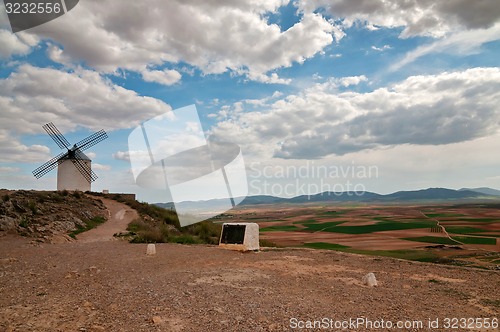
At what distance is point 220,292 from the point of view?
319 inches

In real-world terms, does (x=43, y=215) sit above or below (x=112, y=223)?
above

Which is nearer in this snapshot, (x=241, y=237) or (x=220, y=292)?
(x=220, y=292)

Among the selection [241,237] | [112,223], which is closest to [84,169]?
[112,223]

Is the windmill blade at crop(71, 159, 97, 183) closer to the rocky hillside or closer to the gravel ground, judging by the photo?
the rocky hillside

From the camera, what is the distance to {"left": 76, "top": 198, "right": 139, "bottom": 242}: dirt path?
20.9 m

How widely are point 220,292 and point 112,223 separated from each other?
840 inches

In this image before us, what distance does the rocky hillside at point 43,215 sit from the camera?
18.9m

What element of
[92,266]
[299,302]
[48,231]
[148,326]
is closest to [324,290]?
[299,302]

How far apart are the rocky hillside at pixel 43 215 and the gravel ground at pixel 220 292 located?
6.28 meters

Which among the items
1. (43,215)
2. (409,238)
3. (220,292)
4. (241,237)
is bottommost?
(409,238)

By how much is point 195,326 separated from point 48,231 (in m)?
17.6

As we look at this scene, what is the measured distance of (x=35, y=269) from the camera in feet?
34.5

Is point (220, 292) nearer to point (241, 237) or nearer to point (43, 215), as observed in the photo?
point (241, 237)

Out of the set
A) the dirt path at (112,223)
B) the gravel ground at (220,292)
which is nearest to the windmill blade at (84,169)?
the dirt path at (112,223)
